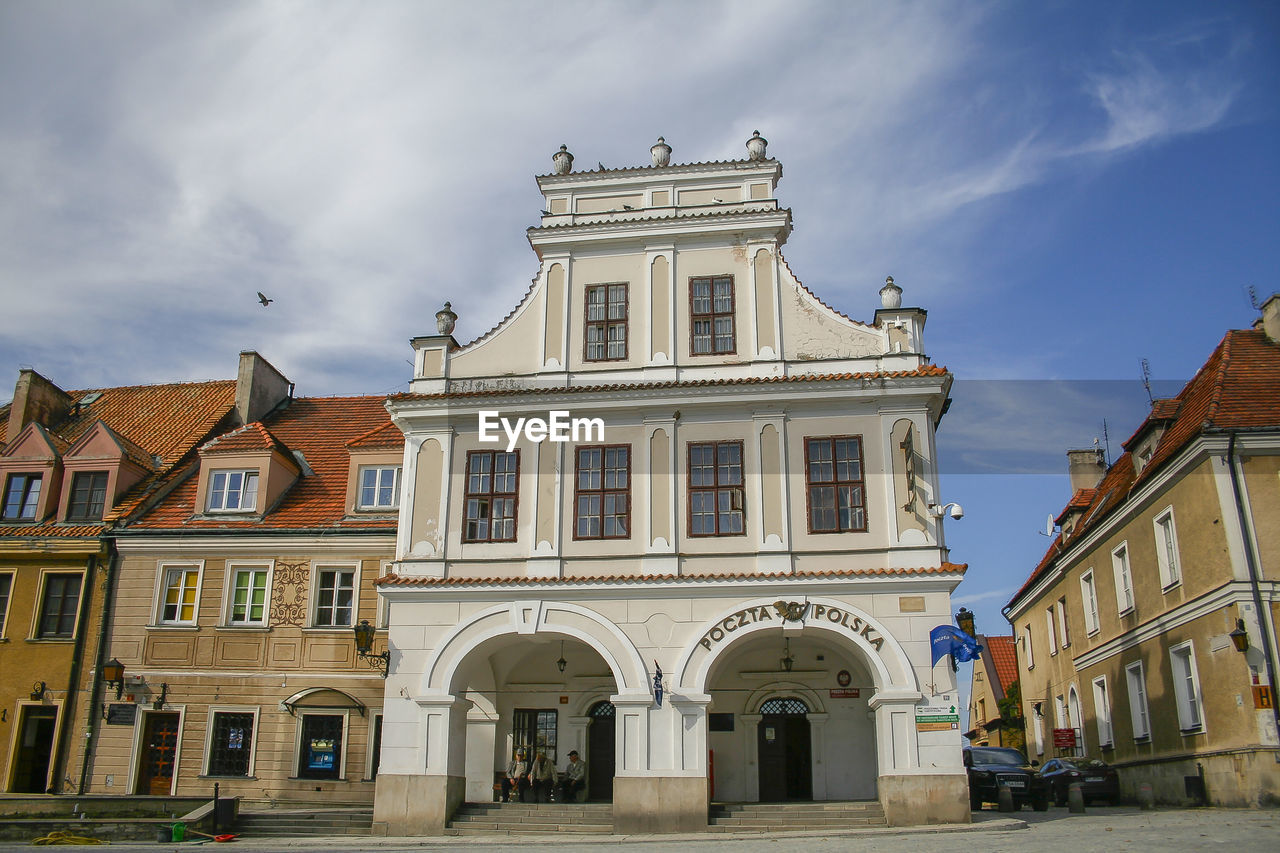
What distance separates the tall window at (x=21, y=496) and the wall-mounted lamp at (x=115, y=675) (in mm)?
5167

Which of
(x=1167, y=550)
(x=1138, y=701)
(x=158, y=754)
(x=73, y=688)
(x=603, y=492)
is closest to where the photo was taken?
(x=603, y=492)

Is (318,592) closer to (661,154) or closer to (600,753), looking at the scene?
(600,753)

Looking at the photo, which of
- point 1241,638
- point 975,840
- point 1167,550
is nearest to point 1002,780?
point 1241,638

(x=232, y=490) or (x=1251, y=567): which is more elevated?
(x=232, y=490)

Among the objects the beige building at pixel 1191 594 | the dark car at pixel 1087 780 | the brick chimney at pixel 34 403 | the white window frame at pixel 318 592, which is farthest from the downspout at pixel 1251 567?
the brick chimney at pixel 34 403

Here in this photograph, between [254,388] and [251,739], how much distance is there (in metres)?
11.0

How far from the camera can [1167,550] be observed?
1005 inches

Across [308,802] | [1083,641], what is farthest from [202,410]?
[1083,641]

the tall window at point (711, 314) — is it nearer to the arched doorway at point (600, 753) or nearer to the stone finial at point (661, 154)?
the stone finial at point (661, 154)

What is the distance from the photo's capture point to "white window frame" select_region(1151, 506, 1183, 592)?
24734 millimetres

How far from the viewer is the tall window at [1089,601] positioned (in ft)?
103

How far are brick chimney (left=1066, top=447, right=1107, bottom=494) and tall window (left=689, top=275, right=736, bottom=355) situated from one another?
20.1 metres

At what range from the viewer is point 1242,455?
73.4 feet

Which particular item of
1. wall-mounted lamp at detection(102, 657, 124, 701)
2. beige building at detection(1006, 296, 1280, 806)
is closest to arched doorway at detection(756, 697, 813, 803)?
beige building at detection(1006, 296, 1280, 806)
